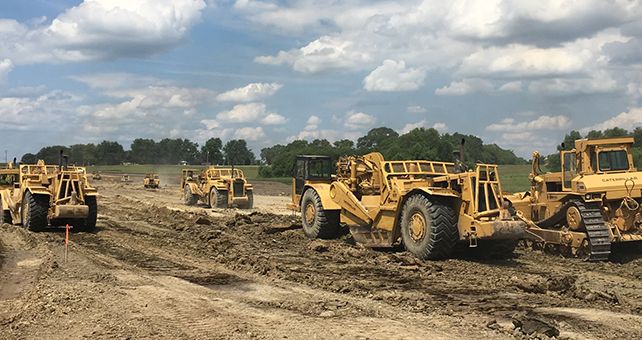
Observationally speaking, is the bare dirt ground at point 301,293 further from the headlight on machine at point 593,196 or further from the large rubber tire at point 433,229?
the headlight on machine at point 593,196

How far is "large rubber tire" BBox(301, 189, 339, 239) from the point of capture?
15.3 meters

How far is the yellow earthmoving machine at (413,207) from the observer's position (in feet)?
37.0

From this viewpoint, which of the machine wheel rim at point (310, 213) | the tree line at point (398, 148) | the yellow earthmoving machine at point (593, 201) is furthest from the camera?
the tree line at point (398, 148)

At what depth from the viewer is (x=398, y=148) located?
73688 mm

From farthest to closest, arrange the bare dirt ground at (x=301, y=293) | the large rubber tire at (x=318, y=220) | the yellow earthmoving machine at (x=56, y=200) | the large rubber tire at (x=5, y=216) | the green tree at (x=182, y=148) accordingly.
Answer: the green tree at (x=182, y=148) → the large rubber tire at (x=5, y=216) → the yellow earthmoving machine at (x=56, y=200) → the large rubber tire at (x=318, y=220) → the bare dirt ground at (x=301, y=293)

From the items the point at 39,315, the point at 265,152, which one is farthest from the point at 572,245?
the point at 265,152

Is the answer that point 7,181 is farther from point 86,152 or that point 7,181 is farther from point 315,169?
point 86,152

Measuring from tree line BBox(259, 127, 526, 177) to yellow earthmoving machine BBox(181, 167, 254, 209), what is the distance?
10.2m

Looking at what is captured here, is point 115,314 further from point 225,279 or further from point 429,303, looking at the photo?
point 429,303

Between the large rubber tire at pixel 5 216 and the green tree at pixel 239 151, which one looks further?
the green tree at pixel 239 151

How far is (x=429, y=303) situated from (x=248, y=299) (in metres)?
2.38

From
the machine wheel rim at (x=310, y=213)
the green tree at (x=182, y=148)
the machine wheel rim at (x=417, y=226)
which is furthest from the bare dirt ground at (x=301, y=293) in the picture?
the green tree at (x=182, y=148)

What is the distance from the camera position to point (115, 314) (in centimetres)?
720

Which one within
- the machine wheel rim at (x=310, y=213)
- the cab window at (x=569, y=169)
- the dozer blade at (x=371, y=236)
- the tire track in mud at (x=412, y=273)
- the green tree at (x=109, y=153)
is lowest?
the tire track in mud at (x=412, y=273)
